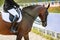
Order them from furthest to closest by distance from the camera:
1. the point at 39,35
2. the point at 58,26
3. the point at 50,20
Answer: the point at 39,35
the point at 50,20
the point at 58,26

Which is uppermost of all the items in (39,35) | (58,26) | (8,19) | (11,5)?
(11,5)

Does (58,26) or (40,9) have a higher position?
(40,9)

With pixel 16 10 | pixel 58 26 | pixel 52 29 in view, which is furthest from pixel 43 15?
pixel 52 29

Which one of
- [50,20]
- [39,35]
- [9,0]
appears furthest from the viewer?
[39,35]

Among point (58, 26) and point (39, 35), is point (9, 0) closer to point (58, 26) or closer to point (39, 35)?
point (58, 26)

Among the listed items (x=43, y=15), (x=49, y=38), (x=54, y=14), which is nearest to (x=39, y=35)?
(x=49, y=38)

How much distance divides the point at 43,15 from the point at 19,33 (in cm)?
66

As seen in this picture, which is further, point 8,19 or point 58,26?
point 58,26

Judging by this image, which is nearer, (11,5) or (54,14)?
(11,5)

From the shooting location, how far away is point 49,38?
6836 millimetres

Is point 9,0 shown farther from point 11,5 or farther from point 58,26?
point 58,26

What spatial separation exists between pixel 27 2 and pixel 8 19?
2954 mm

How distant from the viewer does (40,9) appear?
16.2ft

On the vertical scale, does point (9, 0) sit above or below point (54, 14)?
above
